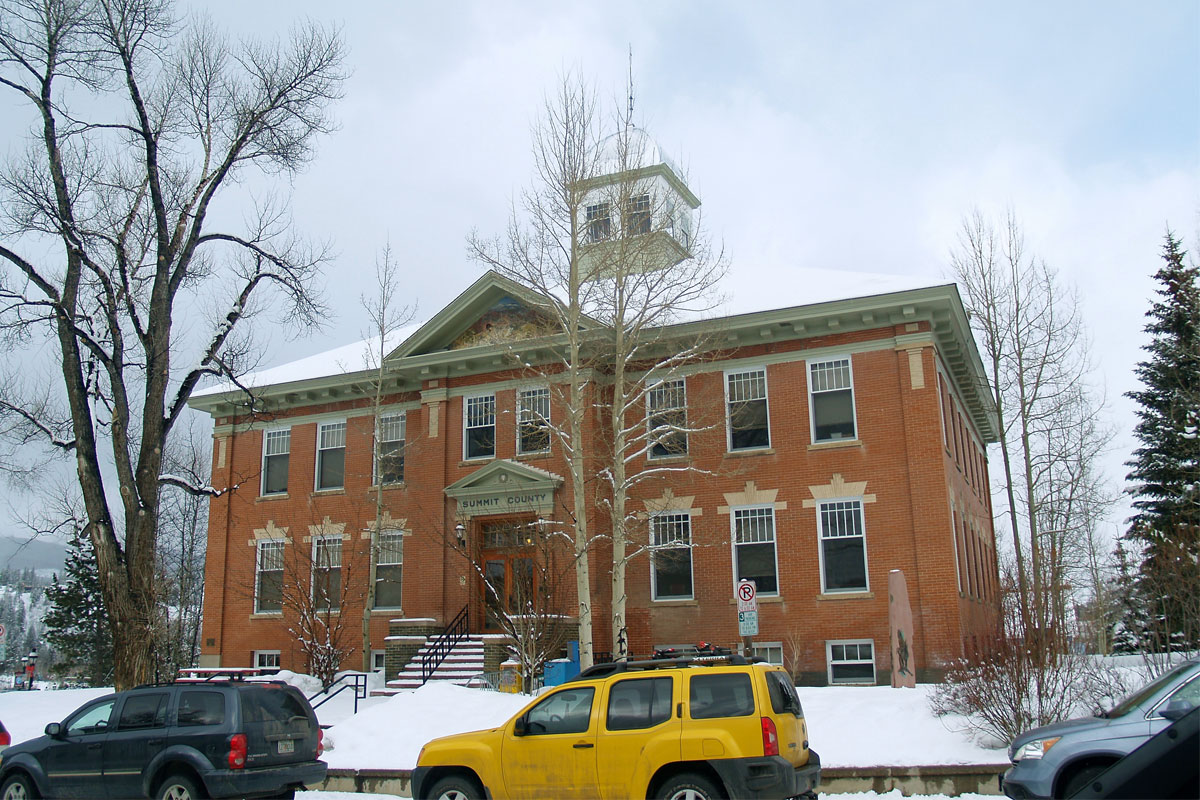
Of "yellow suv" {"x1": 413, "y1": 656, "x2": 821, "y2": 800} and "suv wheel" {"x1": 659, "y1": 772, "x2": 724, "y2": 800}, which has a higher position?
"yellow suv" {"x1": 413, "y1": 656, "x2": 821, "y2": 800}

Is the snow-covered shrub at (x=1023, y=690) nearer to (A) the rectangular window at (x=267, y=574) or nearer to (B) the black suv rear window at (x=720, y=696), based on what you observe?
(B) the black suv rear window at (x=720, y=696)

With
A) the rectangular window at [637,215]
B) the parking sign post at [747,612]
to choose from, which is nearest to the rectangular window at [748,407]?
the rectangular window at [637,215]

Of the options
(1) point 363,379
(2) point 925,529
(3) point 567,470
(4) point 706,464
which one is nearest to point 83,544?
(1) point 363,379

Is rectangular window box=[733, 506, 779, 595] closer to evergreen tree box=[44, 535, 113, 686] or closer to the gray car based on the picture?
the gray car

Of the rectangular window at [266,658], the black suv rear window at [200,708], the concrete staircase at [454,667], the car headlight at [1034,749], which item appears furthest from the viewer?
the rectangular window at [266,658]

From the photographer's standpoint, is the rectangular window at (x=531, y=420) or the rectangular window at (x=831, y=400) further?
the rectangular window at (x=531, y=420)

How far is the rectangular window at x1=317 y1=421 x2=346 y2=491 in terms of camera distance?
29734 millimetres

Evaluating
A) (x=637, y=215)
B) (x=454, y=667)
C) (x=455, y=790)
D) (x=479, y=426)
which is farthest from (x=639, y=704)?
(x=479, y=426)

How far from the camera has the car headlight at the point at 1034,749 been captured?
9.67 m

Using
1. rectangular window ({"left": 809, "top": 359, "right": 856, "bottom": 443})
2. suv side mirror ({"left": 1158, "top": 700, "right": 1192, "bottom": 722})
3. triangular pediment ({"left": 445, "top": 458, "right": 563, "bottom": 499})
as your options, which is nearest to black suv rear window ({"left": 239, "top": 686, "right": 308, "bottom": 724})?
suv side mirror ({"left": 1158, "top": 700, "right": 1192, "bottom": 722})

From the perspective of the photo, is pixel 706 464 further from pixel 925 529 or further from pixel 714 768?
pixel 714 768

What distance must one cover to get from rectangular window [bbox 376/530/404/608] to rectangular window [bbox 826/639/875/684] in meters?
12.3

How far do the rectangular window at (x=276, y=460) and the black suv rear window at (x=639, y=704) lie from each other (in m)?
22.9

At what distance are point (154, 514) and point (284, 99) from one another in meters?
8.97
